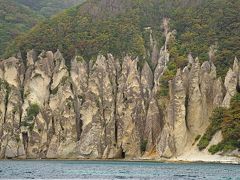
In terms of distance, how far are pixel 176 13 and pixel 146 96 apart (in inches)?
1491

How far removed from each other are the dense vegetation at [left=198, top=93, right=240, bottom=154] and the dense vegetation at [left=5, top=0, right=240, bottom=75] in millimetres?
26667

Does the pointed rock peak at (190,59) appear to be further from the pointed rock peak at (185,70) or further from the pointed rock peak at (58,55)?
the pointed rock peak at (58,55)

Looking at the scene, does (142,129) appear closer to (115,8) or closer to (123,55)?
(123,55)

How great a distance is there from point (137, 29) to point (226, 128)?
198 ft

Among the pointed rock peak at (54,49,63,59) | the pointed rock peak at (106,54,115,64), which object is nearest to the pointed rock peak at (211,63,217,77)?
the pointed rock peak at (106,54,115,64)

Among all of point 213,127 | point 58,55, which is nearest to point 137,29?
point 58,55

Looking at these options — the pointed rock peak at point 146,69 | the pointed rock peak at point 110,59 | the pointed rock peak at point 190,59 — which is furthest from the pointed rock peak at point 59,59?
the pointed rock peak at point 190,59

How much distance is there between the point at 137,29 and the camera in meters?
170

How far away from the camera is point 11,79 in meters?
154

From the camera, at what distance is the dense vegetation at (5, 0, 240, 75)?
156 m

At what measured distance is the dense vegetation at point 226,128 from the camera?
380 feet

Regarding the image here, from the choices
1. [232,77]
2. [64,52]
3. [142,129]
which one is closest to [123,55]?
[64,52]

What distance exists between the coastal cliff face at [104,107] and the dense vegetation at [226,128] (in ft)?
13.0

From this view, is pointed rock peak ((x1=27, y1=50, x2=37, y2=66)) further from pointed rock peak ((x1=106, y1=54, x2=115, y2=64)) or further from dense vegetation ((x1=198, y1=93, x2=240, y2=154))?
dense vegetation ((x1=198, y1=93, x2=240, y2=154))
